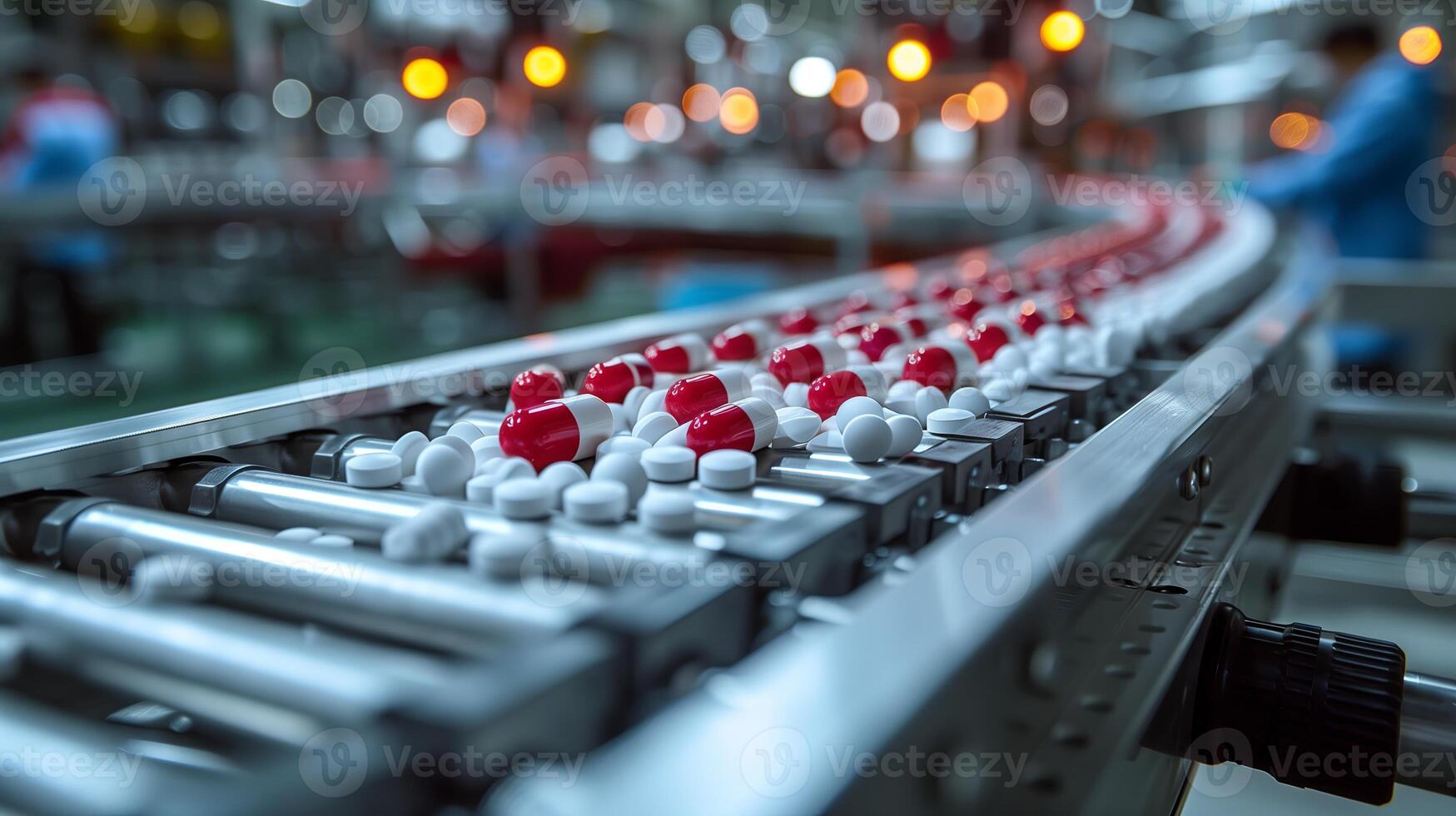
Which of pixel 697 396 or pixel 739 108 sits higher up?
pixel 739 108

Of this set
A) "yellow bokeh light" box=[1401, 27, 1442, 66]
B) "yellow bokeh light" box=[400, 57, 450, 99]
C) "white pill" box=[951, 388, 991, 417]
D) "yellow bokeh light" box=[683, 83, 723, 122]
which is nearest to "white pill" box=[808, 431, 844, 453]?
"white pill" box=[951, 388, 991, 417]

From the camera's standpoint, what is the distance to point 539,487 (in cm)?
62

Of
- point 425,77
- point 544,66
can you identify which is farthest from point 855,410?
point 425,77

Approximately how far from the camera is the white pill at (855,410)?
0.77 meters

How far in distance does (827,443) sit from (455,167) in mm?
11240

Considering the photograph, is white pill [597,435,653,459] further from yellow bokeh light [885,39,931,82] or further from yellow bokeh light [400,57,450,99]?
yellow bokeh light [400,57,450,99]

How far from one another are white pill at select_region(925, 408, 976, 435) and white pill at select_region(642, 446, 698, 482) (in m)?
0.20

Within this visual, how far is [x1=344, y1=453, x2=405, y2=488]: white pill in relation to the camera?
0.71 m

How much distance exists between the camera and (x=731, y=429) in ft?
2.41

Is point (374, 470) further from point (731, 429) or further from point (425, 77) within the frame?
point (425, 77)

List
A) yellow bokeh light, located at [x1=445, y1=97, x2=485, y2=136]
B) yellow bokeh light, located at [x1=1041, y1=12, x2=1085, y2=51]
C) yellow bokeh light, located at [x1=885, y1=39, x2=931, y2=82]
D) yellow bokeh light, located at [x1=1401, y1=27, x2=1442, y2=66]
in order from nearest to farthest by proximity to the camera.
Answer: yellow bokeh light, located at [x1=1401, y1=27, x2=1442, y2=66], yellow bokeh light, located at [x1=1041, y1=12, x2=1085, y2=51], yellow bokeh light, located at [x1=885, y1=39, x2=931, y2=82], yellow bokeh light, located at [x1=445, y1=97, x2=485, y2=136]

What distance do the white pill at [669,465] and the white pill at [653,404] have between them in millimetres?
168

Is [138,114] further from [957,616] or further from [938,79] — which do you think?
[957,616]

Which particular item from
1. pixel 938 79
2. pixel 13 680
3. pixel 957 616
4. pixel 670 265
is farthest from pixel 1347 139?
pixel 938 79
